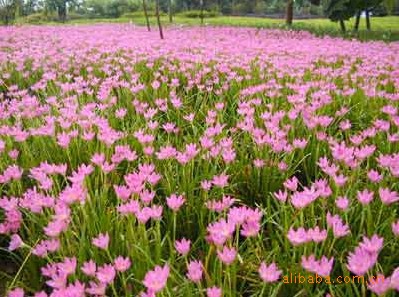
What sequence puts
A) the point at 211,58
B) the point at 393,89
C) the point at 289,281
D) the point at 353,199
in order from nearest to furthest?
1. the point at 289,281
2. the point at 353,199
3. the point at 393,89
4. the point at 211,58

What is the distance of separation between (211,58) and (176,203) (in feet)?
16.7

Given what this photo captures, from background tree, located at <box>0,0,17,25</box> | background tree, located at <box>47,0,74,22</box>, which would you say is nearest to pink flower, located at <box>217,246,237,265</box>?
background tree, located at <box>0,0,17,25</box>

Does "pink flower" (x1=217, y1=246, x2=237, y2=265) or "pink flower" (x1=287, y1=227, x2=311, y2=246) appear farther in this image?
"pink flower" (x1=287, y1=227, x2=311, y2=246)

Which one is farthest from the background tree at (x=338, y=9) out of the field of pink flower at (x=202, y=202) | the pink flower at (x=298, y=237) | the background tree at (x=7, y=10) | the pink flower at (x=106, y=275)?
the background tree at (x=7, y=10)

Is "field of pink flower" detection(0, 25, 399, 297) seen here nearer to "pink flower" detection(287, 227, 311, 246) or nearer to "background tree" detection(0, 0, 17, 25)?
"pink flower" detection(287, 227, 311, 246)

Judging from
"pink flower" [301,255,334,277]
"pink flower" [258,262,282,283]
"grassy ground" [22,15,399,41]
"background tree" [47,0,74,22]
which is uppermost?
"background tree" [47,0,74,22]

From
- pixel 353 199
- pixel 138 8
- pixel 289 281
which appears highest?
pixel 138 8

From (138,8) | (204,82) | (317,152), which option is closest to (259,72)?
(204,82)

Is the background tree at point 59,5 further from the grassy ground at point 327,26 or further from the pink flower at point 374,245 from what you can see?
the pink flower at point 374,245

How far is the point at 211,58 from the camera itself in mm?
6707

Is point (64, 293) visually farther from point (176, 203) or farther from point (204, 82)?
point (204, 82)

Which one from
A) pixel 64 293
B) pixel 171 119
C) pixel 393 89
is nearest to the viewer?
pixel 64 293

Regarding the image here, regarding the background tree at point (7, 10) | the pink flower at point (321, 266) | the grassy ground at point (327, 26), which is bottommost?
the pink flower at point (321, 266)

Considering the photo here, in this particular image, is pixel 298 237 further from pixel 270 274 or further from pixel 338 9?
pixel 338 9
